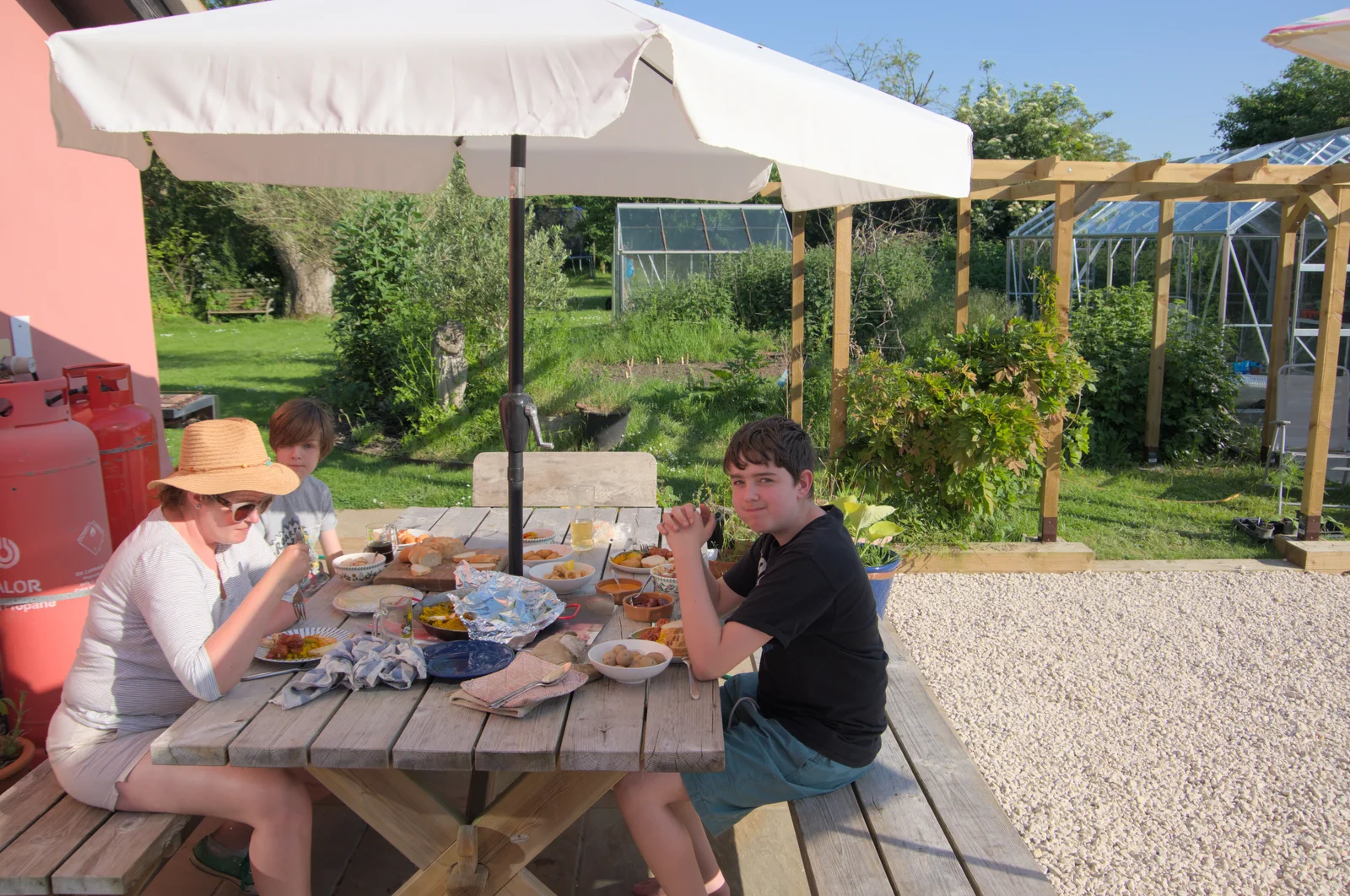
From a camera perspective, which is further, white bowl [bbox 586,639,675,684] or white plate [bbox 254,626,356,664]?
white plate [bbox 254,626,356,664]

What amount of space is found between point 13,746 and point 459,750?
2.26 meters

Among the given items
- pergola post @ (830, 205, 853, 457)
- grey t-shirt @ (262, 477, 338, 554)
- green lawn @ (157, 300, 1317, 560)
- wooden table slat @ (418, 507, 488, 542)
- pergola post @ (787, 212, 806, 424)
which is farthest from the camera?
green lawn @ (157, 300, 1317, 560)

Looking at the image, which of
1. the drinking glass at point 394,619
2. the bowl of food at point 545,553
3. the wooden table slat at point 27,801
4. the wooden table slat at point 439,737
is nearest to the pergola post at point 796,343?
the bowl of food at point 545,553

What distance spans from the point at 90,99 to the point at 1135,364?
931 cm

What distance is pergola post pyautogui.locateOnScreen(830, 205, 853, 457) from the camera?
19.7 ft

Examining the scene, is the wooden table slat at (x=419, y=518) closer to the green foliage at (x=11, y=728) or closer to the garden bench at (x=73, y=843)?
the green foliage at (x=11, y=728)

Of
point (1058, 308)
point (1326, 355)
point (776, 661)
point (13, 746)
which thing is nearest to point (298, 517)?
point (13, 746)

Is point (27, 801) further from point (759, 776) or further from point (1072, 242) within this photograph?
point (1072, 242)

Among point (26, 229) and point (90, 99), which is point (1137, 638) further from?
point (26, 229)

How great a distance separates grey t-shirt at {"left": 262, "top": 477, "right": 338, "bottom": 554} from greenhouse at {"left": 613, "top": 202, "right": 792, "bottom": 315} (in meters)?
12.0

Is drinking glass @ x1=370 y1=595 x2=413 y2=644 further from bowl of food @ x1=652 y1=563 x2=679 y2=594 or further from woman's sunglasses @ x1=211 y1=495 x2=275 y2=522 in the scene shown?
bowl of food @ x1=652 y1=563 x2=679 y2=594

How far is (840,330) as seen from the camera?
624 cm

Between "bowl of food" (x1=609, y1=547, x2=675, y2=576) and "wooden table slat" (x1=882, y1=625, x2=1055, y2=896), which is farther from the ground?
"bowl of food" (x1=609, y1=547, x2=675, y2=576)

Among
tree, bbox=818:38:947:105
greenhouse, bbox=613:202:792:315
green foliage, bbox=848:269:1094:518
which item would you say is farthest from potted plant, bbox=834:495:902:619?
tree, bbox=818:38:947:105
